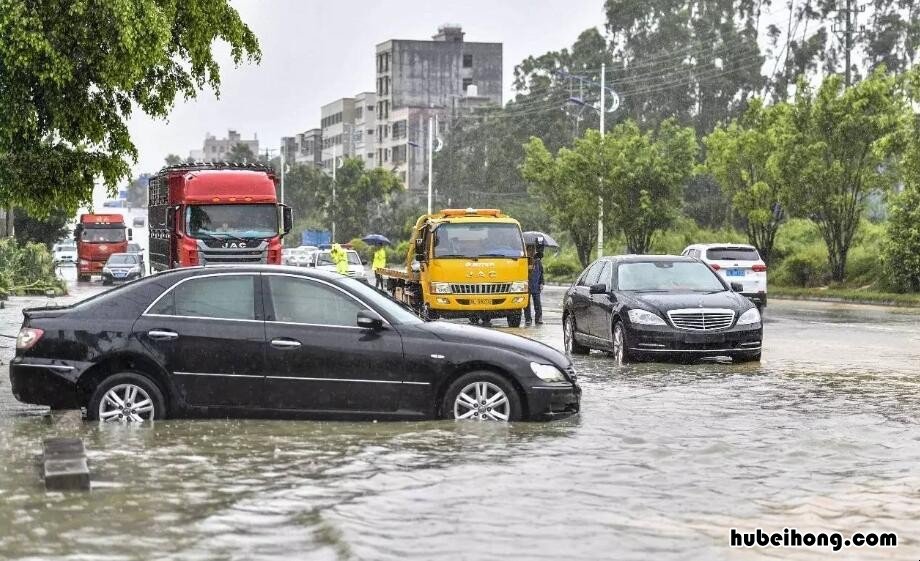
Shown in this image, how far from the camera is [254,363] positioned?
478 inches

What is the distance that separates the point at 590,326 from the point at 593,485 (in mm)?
12005

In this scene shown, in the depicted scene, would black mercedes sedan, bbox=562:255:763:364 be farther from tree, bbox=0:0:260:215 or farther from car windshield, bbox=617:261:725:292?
tree, bbox=0:0:260:215

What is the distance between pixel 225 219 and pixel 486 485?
24.2 meters

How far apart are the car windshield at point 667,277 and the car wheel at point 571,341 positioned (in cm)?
173

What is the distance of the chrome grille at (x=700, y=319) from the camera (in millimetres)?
19266

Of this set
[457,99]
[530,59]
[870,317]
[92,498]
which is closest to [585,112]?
[530,59]

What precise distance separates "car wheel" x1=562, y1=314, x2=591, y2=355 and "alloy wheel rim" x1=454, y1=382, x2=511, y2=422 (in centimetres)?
988

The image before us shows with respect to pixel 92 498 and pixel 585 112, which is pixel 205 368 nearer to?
pixel 92 498

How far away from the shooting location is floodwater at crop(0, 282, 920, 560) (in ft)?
24.8

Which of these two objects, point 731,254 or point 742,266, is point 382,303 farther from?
point 731,254

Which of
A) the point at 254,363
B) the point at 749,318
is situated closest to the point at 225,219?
the point at 749,318

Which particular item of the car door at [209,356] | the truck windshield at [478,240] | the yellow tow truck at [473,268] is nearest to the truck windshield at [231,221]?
the yellow tow truck at [473,268]

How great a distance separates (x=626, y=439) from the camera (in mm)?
11922

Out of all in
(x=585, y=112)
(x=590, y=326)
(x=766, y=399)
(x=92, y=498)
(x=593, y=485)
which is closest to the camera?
(x=92, y=498)
